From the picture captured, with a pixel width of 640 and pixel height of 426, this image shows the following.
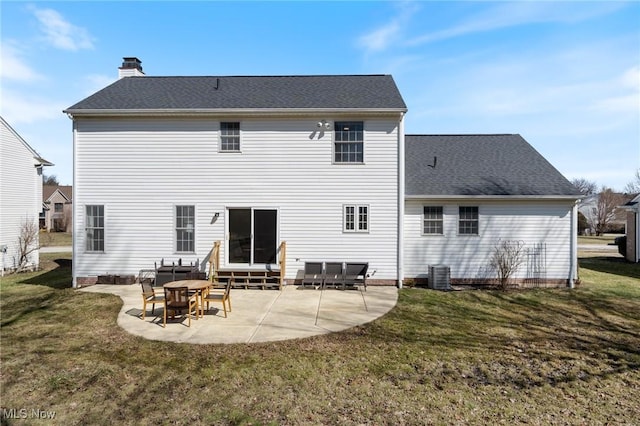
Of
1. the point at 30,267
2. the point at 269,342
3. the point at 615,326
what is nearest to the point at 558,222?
the point at 615,326

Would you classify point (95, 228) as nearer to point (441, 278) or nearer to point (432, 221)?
point (432, 221)

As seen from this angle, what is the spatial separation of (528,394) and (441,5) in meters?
12.2

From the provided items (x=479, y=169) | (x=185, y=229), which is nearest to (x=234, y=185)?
(x=185, y=229)

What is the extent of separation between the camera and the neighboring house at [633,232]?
19.4m

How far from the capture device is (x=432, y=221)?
12547 mm

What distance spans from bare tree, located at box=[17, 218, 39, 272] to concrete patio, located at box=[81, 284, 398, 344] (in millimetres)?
8603

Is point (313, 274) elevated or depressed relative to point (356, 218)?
depressed

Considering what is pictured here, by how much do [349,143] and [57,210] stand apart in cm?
5338

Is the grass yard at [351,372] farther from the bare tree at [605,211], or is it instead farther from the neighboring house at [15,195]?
the bare tree at [605,211]

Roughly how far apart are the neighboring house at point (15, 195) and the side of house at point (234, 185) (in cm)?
797

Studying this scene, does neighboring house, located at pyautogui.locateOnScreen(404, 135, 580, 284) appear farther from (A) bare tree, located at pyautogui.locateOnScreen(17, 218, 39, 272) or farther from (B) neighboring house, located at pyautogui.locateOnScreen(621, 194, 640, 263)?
(A) bare tree, located at pyautogui.locateOnScreen(17, 218, 39, 272)

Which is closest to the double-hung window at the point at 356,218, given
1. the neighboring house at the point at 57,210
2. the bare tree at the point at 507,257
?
the bare tree at the point at 507,257

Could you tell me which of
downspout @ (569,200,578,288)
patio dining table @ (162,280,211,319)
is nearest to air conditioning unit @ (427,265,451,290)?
downspout @ (569,200,578,288)

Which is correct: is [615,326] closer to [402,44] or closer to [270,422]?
[270,422]
